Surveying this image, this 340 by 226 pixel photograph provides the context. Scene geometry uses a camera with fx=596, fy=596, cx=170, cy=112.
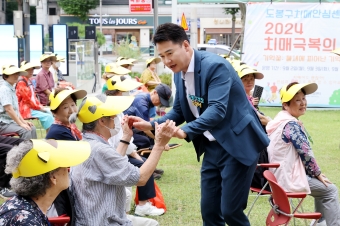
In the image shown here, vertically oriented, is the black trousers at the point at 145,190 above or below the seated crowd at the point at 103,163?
below

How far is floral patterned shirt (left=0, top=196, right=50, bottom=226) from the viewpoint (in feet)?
8.99

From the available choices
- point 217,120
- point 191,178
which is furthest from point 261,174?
point 191,178

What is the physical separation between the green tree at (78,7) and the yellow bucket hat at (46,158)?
52.9 m

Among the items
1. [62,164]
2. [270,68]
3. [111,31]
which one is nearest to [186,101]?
[62,164]

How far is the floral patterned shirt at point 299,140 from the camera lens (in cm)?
502

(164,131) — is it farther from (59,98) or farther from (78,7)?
(78,7)

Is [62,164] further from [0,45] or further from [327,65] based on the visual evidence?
[0,45]

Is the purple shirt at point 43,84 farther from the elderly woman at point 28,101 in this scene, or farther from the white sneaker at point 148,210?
the white sneaker at point 148,210

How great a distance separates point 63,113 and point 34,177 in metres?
2.87

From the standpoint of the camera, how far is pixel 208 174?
173 inches

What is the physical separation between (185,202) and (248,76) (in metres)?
1.63

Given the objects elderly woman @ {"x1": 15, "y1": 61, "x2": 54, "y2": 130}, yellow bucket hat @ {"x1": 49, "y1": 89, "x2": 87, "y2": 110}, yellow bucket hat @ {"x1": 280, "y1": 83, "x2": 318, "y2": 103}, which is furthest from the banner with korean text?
yellow bucket hat @ {"x1": 280, "y1": 83, "x2": 318, "y2": 103}

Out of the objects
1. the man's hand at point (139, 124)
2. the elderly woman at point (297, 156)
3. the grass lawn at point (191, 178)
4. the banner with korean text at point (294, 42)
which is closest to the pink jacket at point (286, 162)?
the elderly woman at point (297, 156)

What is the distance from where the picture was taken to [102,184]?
11.7 ft
